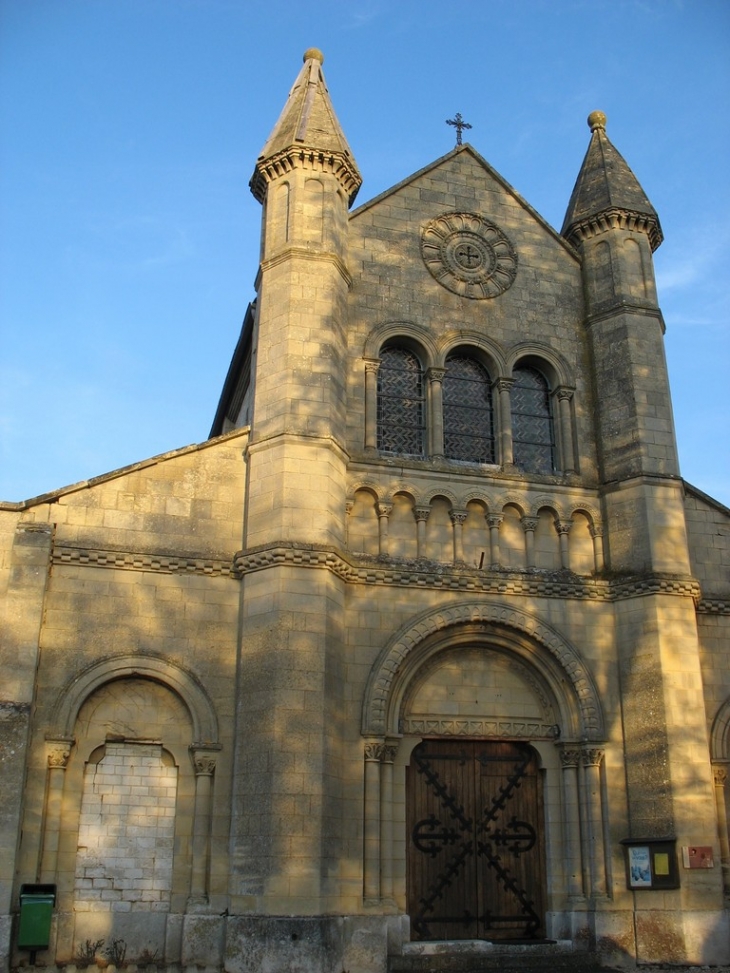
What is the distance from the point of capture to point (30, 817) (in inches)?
543

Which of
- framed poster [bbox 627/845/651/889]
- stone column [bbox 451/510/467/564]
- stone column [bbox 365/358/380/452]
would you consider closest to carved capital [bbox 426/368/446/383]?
stone column [bbox 365/358/380/452]

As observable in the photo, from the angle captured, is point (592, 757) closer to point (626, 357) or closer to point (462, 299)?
point (626, 357)

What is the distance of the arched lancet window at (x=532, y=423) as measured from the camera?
1864 cm

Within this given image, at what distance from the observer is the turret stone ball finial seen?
71.2 feet

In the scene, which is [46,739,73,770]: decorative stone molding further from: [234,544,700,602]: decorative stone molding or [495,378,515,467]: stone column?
[495,378,515,467]: stone column

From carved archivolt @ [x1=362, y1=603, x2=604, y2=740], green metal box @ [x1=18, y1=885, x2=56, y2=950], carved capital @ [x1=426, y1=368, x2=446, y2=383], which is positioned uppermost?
carved capital @ [x1=426, y1=368, x2=446, y2=383]

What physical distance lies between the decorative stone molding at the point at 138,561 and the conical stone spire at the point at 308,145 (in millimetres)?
7005

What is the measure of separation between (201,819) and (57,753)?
7.10ft

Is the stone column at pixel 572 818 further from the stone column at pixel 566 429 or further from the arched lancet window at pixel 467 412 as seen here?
the arched lancet window at pixel 467 412

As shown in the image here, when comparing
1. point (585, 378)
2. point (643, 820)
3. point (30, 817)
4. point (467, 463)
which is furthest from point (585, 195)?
point (30, 817)

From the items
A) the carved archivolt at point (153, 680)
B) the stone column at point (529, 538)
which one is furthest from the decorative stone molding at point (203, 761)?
the stone column at point (529, 538)

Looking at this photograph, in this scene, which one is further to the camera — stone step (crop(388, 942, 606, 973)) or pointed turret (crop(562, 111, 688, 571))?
pointed turret (crop(562, 111, 688, 571))

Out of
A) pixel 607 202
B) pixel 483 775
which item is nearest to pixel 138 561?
pixel 483 775

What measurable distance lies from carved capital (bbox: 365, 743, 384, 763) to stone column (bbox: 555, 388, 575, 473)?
19.6ft
